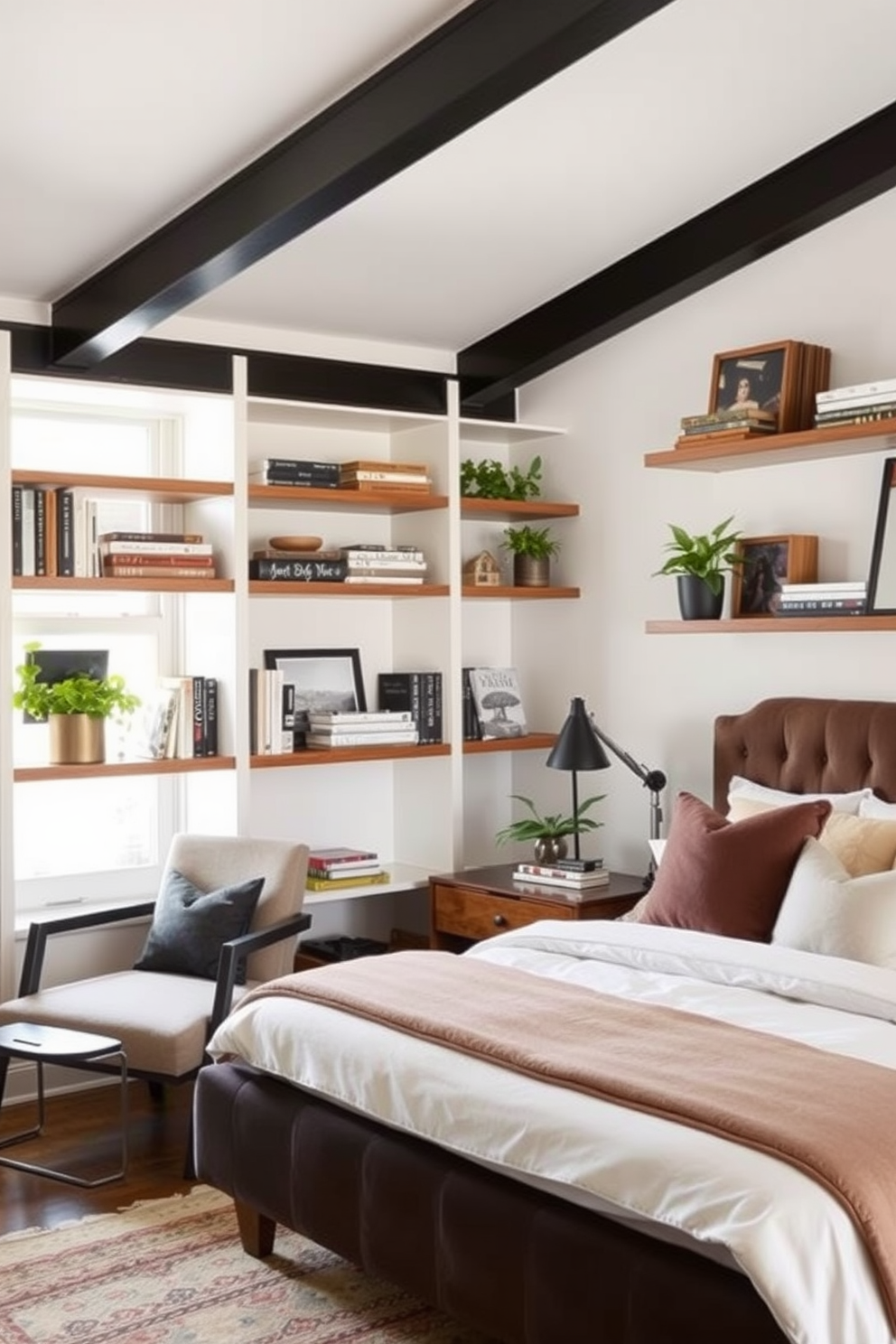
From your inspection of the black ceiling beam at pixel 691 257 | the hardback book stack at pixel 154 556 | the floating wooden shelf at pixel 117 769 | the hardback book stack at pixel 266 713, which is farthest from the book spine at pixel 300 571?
the black ceiling beam at pixel 691 257

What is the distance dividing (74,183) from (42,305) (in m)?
0.78

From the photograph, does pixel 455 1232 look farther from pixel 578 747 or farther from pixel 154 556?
pixel 154 556

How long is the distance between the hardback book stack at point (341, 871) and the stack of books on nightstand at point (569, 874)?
0.55 m

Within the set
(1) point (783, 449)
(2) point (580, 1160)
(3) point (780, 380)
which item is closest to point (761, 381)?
(3) point (780, 380)

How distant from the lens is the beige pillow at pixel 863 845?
3.83 metres

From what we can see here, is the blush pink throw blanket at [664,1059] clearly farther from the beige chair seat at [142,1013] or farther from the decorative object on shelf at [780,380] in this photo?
the decorative object on shelf at [780,380]

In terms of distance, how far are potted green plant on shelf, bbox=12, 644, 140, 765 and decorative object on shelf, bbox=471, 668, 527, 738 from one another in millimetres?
1393

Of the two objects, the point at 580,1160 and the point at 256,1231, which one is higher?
the point at 580,1160

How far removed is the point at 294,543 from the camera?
5086 mm

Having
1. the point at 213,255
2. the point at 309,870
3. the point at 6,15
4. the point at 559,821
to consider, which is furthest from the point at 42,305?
the point at 559,821

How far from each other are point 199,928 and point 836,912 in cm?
184

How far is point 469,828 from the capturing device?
5.73 metres

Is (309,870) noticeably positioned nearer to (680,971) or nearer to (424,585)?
(424,585)

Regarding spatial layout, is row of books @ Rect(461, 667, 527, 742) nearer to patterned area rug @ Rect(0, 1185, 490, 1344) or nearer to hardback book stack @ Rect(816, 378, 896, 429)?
hardback book stack @ Rect(816, 378, 896, 429)
